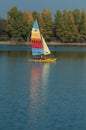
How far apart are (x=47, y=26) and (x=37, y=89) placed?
104 m

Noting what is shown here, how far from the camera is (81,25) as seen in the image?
14288 cm

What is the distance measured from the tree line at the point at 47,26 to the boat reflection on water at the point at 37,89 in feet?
268

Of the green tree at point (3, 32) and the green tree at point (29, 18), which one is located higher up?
the green tree at point (29, 18)

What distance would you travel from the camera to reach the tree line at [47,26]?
133250mm

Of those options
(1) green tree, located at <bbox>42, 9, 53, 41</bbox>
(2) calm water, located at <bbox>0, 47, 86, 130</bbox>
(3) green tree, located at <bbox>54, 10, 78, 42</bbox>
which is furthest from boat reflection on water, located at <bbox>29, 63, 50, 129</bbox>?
(3) green tree, located at <bbox>54, 10, 78, 42</bbox>

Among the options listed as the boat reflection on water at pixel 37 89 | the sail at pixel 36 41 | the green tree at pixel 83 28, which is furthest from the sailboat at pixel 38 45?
the green tree at pixel 83 28

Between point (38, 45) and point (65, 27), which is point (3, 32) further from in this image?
point (38, 45)

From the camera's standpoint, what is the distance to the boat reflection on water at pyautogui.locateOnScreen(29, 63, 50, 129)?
927 inches

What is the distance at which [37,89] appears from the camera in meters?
32.4

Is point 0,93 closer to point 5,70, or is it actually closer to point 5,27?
point 5,70

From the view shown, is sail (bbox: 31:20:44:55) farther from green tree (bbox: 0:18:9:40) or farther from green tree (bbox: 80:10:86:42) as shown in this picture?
green tree (bbox: 80:10:86:42)

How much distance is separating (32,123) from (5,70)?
25.5 metres

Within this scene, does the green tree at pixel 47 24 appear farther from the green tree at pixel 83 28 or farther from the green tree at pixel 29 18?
the green tree at pixel 83 28

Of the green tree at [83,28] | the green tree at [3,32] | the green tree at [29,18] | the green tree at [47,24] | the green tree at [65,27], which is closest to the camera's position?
the green tree at [29,18]
